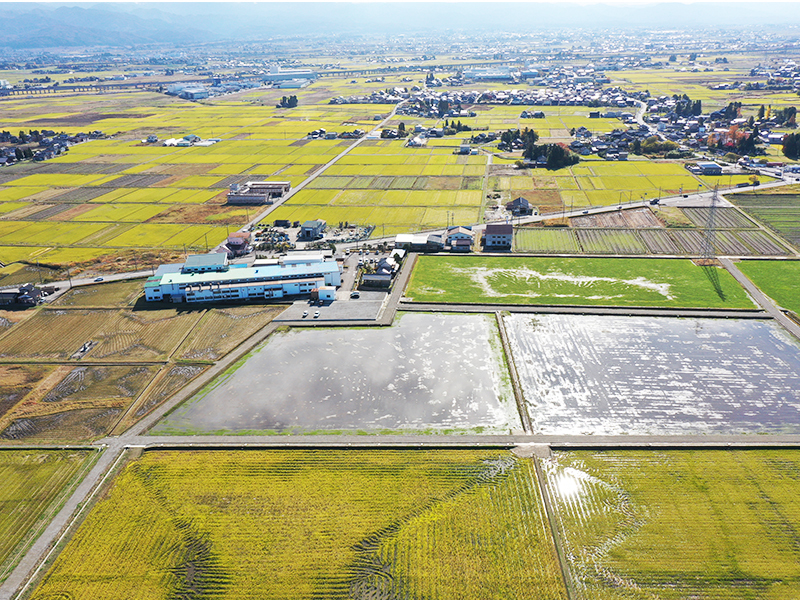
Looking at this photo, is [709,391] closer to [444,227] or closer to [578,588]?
[578,588]

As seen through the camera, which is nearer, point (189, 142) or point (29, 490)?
point (29, 490)

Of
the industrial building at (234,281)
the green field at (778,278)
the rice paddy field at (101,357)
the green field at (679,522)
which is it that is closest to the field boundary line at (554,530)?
the green field at (679,522)

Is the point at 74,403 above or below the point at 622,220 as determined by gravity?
above

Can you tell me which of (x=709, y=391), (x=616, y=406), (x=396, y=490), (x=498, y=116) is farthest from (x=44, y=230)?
(x=498, y=116)

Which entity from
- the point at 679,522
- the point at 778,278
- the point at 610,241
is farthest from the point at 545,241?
the point at 679,522

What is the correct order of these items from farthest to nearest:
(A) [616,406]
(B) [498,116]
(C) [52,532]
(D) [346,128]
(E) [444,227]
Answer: (B) [498,116] < (D) [346,128] < (E) [444,227] < (A) [616,406] < (C) [52,532]

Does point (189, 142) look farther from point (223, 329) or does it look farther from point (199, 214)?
point (223, 329)

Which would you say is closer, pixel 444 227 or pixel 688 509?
pixel 688 509
